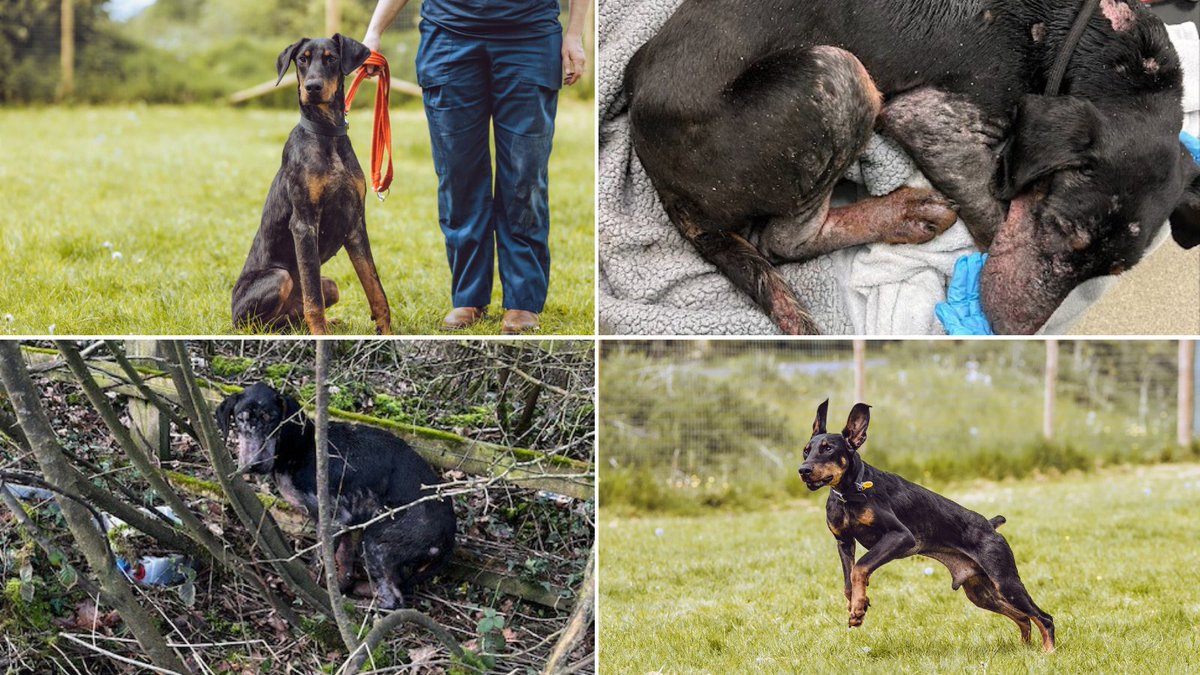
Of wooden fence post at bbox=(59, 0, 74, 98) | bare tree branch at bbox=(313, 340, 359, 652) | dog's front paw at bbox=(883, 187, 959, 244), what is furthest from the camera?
wooden fence post at bbox=(59, 0, 74, 98)

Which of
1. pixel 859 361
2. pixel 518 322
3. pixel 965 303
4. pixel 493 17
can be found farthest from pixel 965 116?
pixel 859 361

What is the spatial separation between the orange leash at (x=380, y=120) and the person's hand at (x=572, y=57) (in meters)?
0.68

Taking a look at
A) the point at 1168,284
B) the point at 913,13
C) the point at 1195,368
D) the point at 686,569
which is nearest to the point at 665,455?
the point at 686,569

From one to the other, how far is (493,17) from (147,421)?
209cm

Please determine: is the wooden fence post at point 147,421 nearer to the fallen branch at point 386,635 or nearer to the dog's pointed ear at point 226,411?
the dog's pointed ear at point 226,411

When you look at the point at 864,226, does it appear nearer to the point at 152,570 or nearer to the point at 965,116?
the point at 965,116

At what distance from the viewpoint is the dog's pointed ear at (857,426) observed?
3080 mm

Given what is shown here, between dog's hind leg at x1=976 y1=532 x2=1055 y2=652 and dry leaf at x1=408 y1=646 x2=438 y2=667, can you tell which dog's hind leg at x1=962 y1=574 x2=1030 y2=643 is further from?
dry leaf at x1=408 y1=646 x2=438 y2=667

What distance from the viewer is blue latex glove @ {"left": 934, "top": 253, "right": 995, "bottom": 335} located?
160 inches

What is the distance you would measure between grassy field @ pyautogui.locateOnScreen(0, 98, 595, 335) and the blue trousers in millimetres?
336

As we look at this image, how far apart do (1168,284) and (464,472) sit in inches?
142

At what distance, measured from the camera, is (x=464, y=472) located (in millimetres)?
3926

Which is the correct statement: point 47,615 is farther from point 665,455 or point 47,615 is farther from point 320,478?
point 665,455

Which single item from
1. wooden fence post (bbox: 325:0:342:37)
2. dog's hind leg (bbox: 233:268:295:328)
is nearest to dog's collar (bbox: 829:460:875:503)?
dog's hind leg (bbox: 233:268:295:328)
